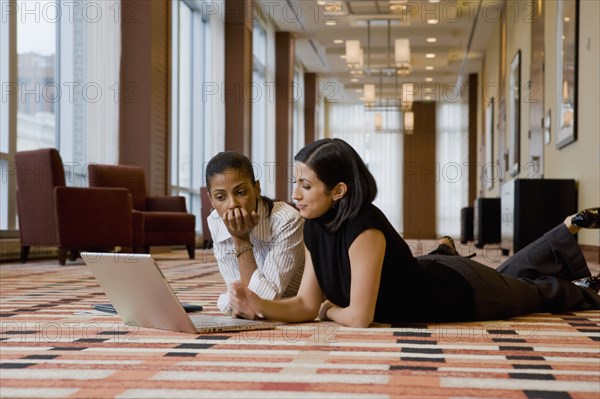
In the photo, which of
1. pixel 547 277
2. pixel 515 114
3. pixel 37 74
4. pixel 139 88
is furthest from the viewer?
pixel 515 114

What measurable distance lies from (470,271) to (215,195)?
899 millimetres

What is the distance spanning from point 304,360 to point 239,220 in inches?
34.0

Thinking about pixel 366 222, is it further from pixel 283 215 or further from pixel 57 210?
pixel 57 210

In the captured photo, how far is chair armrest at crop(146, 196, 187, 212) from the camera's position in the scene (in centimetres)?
909

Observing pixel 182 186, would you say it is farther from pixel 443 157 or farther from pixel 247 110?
pixel 443 157

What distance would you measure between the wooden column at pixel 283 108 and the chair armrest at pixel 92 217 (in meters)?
9.11

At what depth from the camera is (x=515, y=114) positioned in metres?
11.5

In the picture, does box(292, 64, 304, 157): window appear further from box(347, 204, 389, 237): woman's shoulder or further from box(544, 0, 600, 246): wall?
box(347, 204, 389, 237): woman's shoulder

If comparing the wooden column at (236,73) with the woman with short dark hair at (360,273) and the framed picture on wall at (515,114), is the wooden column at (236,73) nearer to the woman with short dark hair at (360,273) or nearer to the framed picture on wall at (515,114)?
the framed picture on wall at (515,114)

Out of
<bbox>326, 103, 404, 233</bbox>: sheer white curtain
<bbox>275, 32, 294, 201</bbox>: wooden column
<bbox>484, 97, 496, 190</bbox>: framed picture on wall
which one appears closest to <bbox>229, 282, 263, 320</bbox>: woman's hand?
<bbox>484, 97, 496, 190</bbox>: framed picture on wall

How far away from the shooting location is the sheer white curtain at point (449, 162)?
2223cm

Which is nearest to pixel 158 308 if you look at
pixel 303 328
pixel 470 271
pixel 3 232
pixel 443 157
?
pixel 303 328

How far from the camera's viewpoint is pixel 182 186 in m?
A: 12.0

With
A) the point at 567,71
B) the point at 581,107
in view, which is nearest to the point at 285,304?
the point at 581,107
